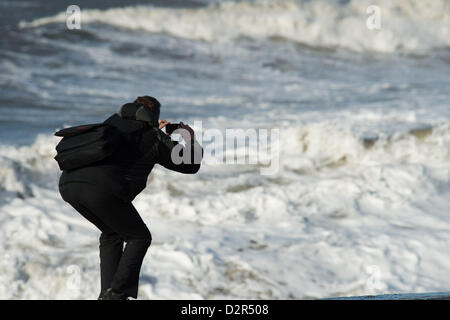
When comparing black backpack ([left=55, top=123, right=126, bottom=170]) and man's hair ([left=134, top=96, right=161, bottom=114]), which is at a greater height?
man's hair ([left=134, top=96, right=161, bottom=114])

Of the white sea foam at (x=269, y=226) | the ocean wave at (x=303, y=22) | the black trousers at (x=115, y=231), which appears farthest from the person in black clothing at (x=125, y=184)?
the ocean wave at (x=303, y=22)

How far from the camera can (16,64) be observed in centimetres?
1831

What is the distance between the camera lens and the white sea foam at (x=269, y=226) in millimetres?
7094

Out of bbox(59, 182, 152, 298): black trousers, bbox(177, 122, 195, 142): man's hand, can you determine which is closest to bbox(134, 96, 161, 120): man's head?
bbox(177, 122, 195, 142): man's hand

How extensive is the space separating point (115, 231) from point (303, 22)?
867 inches

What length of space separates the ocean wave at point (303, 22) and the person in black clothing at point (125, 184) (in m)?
19.6

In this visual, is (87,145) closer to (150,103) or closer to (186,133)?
(150,103)

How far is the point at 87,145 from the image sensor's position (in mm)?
3748

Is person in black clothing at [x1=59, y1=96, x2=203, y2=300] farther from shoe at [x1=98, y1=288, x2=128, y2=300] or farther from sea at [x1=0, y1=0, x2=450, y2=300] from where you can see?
sea at [x1=0, y1=0, x2=450, y2=300]

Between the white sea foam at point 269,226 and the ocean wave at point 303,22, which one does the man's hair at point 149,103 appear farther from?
the ocean wave at point 303,22

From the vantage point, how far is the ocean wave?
23.8m

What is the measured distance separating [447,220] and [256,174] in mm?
2657
